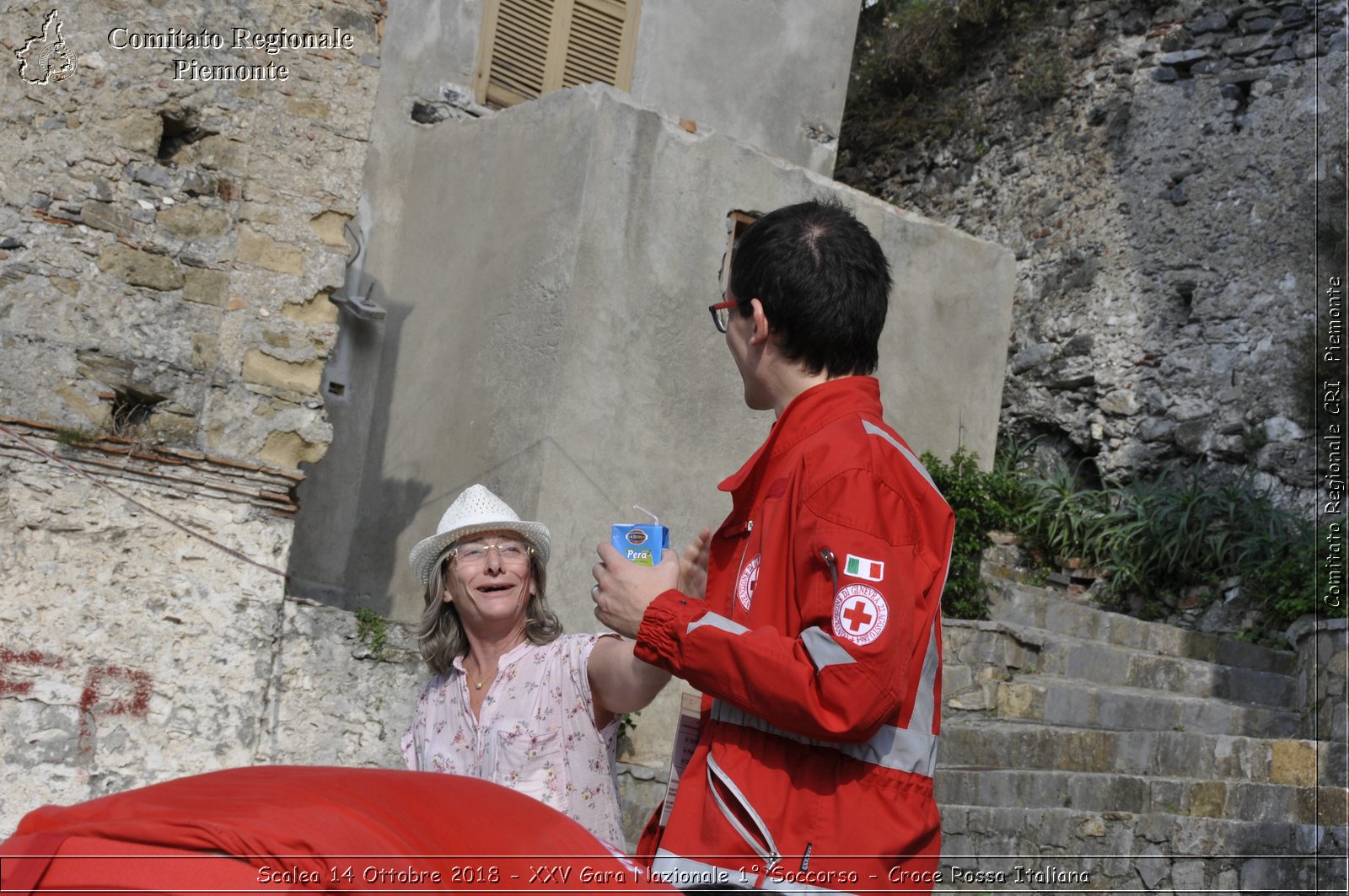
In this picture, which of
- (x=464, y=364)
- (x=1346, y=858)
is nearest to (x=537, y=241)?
(x=464, y=364)

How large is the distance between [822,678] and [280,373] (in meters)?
4.10

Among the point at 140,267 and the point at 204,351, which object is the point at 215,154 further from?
the point at 204,351

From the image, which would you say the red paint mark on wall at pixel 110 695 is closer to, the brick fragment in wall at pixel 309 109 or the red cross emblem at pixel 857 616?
the brick fragment in wall at pixel 309 109

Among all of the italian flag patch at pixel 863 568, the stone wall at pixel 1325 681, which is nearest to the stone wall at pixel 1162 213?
the stone wall at pixel 1325 681

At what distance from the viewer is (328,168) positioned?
235 inches

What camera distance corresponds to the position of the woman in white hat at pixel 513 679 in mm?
2969

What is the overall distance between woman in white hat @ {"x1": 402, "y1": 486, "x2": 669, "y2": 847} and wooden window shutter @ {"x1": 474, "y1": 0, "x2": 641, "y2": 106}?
20.5ft

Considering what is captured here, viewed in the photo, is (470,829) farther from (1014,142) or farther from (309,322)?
(1014,142)

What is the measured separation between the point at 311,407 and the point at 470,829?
13.2 feet

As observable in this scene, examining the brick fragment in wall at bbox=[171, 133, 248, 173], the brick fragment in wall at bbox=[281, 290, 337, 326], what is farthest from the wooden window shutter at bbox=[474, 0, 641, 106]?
the brick fragment in wall at bbox=[281, 290, 337, 326]

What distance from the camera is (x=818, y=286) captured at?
2508 millimetres

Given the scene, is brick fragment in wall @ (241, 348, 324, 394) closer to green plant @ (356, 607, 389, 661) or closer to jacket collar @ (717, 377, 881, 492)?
green plant @ (356, 607, 389, 661)

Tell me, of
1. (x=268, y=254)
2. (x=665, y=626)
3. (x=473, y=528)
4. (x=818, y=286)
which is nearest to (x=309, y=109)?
(x=268, y=254)

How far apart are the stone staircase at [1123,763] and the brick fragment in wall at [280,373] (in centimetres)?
340
